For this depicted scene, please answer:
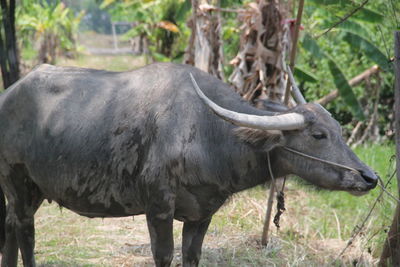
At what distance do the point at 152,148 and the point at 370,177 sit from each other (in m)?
1.37

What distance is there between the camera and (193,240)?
3.80 metres

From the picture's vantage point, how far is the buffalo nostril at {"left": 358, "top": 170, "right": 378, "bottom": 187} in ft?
9.61

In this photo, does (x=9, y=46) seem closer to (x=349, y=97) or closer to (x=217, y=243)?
(x=217, y=243)

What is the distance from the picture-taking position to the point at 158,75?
3.64m

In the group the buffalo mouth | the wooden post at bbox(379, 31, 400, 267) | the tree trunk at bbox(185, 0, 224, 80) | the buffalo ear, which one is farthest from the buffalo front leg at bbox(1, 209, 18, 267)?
the tree trunk at bbox(185, 0, 224, 80)

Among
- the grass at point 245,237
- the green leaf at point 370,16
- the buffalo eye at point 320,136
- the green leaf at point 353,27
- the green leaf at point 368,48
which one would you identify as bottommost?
the grass at point 245,237

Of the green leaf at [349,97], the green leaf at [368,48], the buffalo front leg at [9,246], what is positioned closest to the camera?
the buffalo front leg at [9,246]

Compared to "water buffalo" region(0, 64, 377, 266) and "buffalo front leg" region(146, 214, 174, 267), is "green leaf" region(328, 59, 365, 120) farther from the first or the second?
"buffalo front leg" region(146, 214, 174, 267)

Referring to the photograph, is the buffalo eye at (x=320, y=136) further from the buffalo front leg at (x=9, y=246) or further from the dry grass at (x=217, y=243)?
the buffalo front leg at (x=9, y=246)

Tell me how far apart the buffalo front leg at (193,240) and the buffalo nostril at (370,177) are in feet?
4.19

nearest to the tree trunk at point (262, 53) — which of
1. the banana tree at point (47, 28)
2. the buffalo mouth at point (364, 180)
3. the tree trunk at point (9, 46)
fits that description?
the tree trunk at point (9, 46)

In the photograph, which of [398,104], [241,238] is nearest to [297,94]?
[398,104]

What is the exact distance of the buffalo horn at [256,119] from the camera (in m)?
2.93

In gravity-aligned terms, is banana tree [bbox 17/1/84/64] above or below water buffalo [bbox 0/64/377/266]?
below
